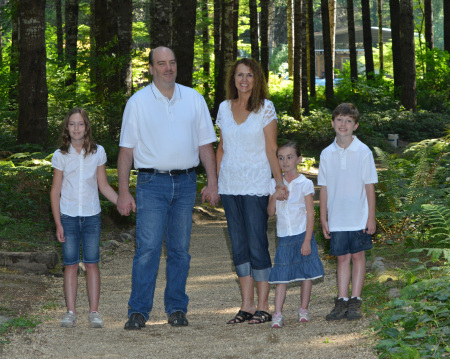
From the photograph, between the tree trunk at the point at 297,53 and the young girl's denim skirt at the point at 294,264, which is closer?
the young girl's denim skirt at the point at 294,264

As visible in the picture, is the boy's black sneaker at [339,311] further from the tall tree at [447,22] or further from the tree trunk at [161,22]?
the tall tree at [447,22]

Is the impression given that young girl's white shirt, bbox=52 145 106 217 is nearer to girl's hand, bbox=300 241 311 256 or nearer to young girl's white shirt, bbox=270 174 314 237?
young girl's white shirt, bbox=270 174 314 237

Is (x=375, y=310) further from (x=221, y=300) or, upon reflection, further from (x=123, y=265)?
(x=123, y=265)

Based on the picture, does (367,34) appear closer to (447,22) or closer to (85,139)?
(447,22)

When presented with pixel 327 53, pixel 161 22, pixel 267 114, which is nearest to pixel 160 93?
pixel 267 114

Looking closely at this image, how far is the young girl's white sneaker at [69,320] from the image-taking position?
20.1 feet

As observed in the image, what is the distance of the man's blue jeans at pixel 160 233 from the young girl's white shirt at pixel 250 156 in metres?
0.46

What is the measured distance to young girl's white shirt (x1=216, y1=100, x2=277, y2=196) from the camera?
237 inches

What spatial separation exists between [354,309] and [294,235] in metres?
0.84

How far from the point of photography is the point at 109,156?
15.3 meters

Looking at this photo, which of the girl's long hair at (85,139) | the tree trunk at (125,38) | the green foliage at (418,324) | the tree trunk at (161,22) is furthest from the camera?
the tree trunk at (125,38)

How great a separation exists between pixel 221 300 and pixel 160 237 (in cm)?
173

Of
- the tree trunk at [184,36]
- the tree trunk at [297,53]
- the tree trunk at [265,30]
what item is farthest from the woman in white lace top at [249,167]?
the tree trunk at [265,30]

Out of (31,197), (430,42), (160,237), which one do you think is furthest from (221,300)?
(430,42)
